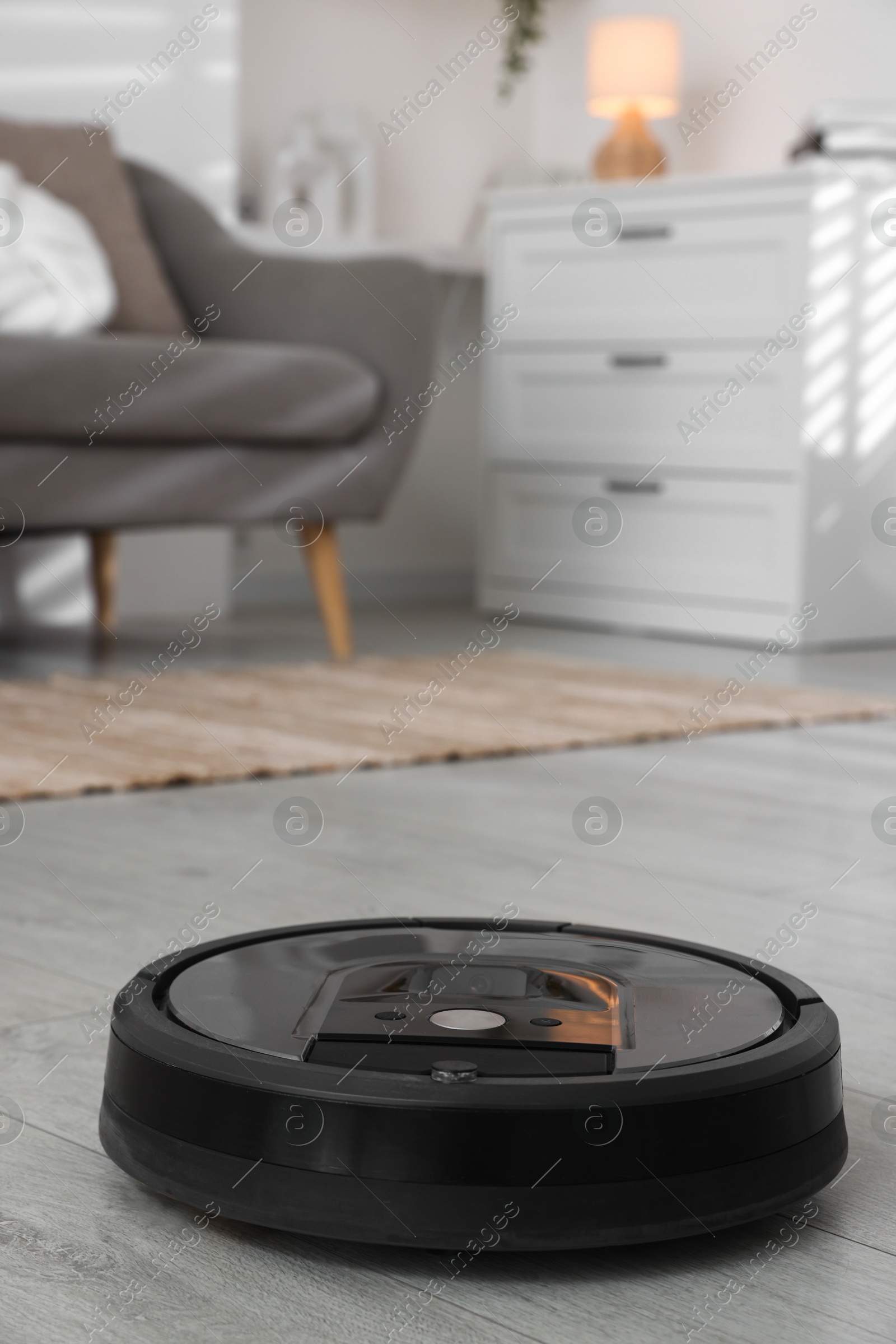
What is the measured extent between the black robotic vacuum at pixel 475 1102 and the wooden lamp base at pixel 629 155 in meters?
3.15

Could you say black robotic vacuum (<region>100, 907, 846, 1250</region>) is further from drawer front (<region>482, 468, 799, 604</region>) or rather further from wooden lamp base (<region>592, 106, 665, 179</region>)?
wooden lamp base (<region>592, 106, 665, 179</region>)

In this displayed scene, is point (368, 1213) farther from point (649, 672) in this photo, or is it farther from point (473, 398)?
point (473, 398)

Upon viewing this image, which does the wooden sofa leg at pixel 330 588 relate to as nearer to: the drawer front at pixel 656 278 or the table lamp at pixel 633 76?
the drawer front at pixel 656 278

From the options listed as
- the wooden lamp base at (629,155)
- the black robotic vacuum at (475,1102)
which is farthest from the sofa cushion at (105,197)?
the black robotic vacuum at (475,1102)

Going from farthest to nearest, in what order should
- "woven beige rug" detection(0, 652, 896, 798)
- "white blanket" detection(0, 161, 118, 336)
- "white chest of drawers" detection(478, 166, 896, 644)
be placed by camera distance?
1. "white chest of drawers" detection(478, 166, 896, 644)
2. "white blanket" detection(0, 161, 118, 336)
3. "woven beige rug" detection(0, 652, 896, 798)

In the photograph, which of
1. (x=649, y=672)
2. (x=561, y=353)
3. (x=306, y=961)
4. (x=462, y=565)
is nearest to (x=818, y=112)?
(x=561, y=353)

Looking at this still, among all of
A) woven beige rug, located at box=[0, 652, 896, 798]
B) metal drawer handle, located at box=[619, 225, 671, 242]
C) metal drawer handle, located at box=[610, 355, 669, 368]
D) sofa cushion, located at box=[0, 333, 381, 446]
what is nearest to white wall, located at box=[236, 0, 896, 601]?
metal drawer handle, located at box=[619, 225, 671, 242]

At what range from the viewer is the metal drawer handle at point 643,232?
10.7 ft

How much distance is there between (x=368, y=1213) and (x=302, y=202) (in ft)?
11.1

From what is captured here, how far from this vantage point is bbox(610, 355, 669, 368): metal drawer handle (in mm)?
3287

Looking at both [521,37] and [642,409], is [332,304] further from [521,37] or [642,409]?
[521,37]

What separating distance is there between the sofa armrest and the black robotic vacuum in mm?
2137

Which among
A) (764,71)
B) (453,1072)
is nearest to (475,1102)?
(453,1072)

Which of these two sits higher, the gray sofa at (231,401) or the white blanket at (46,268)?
the white blanket at (46,268)
